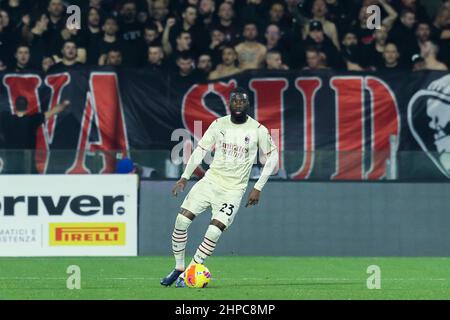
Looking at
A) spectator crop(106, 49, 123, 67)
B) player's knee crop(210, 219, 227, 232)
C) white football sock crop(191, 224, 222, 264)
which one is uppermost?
spectator crop(106, 49, 123, 67)

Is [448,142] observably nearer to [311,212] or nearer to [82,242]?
[311,212]

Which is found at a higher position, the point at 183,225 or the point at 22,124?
the point at 22,124

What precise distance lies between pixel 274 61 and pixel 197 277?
26.6 feet

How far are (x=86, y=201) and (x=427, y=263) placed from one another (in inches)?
213

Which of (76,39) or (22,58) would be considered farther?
(76,39)

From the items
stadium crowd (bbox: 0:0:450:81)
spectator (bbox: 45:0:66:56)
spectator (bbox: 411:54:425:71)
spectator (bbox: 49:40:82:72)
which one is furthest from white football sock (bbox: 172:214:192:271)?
spectator (bbox: 411:54:425:71)

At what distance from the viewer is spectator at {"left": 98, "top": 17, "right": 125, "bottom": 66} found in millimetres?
23797

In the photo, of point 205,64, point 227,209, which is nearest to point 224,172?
point 227,209

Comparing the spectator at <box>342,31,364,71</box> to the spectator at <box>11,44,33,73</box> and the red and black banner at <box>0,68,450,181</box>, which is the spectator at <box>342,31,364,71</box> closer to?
the red and black banner at <box>0,68,450,181</box>

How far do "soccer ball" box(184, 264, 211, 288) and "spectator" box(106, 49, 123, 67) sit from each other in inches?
320

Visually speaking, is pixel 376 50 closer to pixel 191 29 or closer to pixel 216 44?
pixel 216 44

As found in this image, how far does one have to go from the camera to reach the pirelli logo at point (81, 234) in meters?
22.2

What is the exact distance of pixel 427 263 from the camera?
2103 cm

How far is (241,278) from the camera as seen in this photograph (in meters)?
17.8
